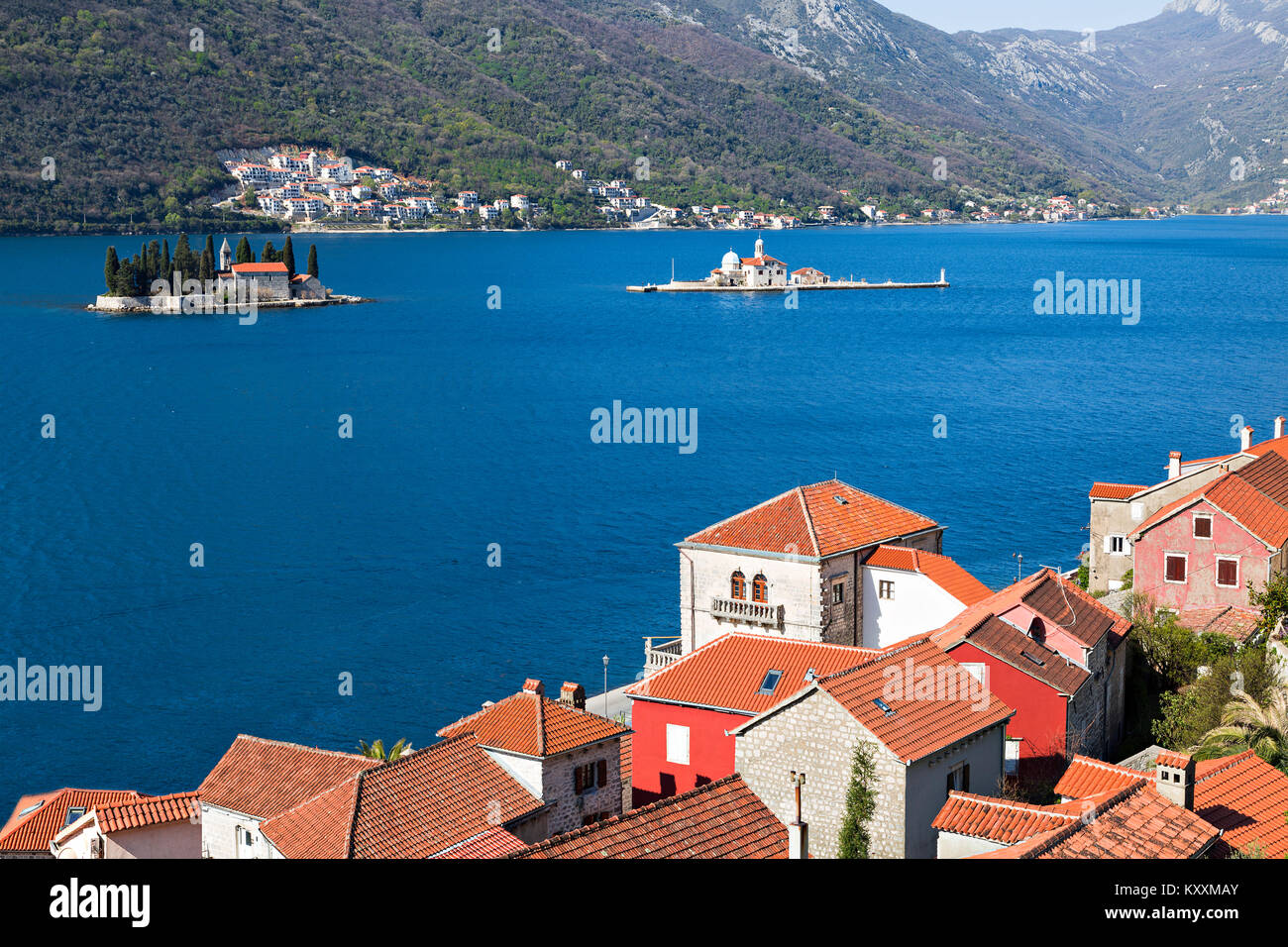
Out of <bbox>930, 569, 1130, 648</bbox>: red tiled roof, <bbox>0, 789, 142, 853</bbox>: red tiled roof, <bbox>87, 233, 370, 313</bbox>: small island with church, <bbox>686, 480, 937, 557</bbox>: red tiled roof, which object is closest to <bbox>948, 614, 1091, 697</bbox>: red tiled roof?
<bbox>930, 569, 1130, 648</bbox>: red tiled roof

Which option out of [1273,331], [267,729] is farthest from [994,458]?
[1273,331]

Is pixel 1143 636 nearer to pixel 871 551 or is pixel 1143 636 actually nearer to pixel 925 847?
pixel 871 551

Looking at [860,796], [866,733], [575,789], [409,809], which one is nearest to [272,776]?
[409,809]

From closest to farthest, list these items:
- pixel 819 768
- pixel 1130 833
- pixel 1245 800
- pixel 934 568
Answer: pixel 1130 833 < pixel 1245 800 < pixel 819 768 < pixel 934 568

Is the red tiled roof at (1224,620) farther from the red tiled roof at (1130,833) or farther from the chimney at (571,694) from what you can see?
the red tiled roof at (1130,833)

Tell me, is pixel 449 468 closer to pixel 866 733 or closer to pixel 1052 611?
pixel 1052 611

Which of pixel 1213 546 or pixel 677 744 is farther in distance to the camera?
pixel 1213 546
